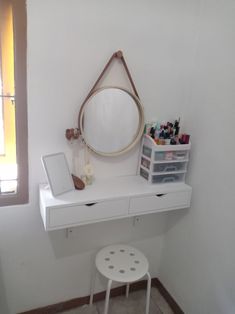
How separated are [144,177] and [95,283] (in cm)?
77

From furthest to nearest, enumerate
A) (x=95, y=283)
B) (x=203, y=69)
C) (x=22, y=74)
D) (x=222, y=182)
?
(x=95, y=283)
(x=203, y=69)
(x=222, y=182)
(x=22, y=74)

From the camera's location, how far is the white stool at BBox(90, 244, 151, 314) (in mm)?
1329

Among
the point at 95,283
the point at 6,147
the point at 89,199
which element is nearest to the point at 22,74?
the point at 6,147

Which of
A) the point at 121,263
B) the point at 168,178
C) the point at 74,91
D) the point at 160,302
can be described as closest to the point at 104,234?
the point at 121,263

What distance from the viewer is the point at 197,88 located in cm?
143

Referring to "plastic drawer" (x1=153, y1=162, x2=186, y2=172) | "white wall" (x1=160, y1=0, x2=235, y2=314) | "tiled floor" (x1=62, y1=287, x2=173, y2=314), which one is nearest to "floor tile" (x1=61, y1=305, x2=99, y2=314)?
"tiled floor" (x1=62, y1=287, x2=173, y2=314)

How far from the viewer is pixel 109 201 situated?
1.26 m

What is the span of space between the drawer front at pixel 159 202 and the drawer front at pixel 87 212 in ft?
0.18

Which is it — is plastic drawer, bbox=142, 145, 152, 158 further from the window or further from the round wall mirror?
the window

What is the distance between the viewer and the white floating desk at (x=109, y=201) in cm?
117

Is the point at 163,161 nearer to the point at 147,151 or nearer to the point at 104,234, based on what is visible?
the point at 147,151

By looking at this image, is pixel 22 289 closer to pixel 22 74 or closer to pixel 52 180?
pixel 52 180

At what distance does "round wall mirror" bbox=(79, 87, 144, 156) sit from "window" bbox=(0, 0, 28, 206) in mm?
297

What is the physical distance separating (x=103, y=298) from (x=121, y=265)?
0.46 metres
